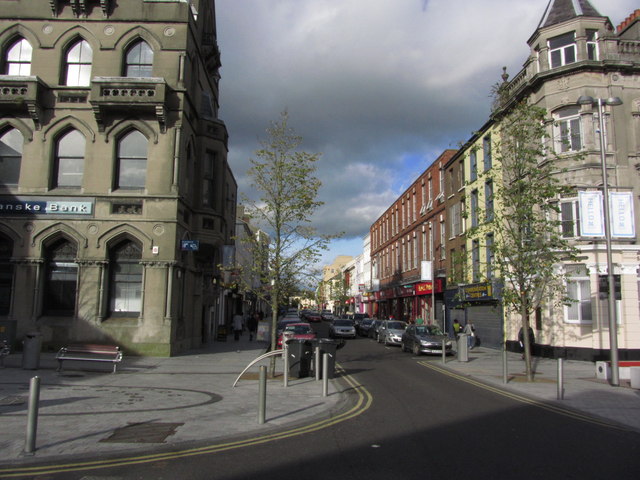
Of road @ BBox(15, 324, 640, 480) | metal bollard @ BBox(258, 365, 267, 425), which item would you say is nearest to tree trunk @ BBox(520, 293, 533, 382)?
road @ BBox(15, 324, 640, 480)

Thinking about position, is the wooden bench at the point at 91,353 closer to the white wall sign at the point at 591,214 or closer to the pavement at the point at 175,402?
the pavement at the point at 175,402

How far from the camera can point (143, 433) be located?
791cm

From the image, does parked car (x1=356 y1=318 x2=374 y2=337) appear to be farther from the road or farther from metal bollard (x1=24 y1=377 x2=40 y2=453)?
metal bollard (x1=24 y1=377 x2=40 y2=453)

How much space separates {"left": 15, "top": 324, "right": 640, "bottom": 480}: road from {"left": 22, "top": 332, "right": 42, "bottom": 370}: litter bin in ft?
33.9

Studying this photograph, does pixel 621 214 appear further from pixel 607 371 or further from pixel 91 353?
pixel 91 353

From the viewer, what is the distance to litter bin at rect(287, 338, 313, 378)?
1442 centimetres

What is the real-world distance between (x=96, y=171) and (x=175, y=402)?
41.4 ft

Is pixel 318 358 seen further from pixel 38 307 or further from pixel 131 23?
pixel 131 23

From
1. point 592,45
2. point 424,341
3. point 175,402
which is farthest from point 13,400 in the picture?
point 592,45

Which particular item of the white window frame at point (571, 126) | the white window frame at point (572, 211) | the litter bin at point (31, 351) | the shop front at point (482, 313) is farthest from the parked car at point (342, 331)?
the litter bin at point (31, 351)

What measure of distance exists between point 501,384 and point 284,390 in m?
6.43

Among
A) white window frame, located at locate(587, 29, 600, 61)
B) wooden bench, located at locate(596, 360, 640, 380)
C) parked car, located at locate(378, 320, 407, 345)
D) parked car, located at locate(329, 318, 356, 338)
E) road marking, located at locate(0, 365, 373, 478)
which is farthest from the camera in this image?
parked car, located at locate(329, 318, 356, 338)

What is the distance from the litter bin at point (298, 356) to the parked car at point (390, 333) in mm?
15180

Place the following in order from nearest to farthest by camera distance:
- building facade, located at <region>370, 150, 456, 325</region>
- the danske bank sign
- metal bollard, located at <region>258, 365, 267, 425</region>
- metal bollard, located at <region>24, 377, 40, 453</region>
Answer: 1. metal bollard, located at <region>24, 377, 40, 453</region>
2. metal bollard, located at <region>258, 365, 267, 425</region>
3. the danske bank sign
4. building facade, located at <region>370, 150, 456, 325</region>
